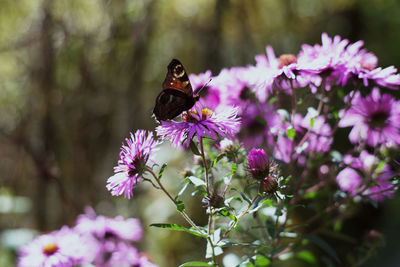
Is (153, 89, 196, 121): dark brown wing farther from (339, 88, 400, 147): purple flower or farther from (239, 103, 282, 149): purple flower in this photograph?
(339, 88, 400, 147): purple flower

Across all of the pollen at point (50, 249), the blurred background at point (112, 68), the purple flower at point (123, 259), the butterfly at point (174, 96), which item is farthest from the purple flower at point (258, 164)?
the blurred background at point (112, 68)

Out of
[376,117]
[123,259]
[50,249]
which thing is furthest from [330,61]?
[50,249]

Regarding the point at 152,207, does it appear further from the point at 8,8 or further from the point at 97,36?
the point at 8,8

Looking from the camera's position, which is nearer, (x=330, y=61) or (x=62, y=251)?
(x=330, y=61)

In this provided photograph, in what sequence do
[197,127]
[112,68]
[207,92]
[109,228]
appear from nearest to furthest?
[197,127] → [207,92] → [109,228] → [112,68]

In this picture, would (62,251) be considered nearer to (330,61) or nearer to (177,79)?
(177,79)

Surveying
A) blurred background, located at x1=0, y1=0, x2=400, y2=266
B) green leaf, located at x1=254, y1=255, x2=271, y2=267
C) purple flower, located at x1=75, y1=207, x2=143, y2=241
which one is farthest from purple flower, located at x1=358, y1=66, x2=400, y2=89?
blurred background, located at x1=0, y1=0, x2=400, y2=266

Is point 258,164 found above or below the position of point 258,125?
below
